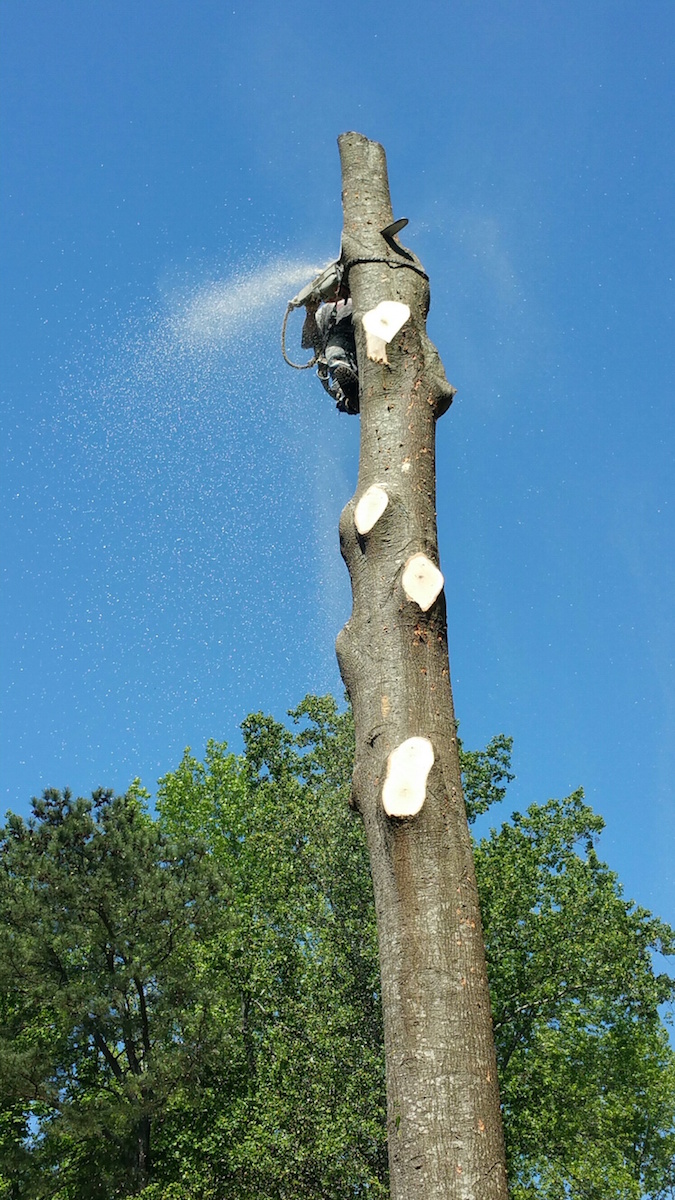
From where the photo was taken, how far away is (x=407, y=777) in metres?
2.87

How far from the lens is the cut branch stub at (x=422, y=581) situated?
3.17m

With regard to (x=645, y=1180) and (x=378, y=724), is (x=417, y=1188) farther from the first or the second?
(x=645, y=1180)

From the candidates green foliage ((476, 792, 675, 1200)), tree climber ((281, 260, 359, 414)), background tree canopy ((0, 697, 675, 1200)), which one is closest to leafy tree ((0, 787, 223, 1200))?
background tree canopy ((0, 697, 675, 1200))

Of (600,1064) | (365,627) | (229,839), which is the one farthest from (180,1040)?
(365,627)

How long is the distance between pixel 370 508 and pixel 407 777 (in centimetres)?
97

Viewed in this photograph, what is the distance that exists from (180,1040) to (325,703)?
353 inches

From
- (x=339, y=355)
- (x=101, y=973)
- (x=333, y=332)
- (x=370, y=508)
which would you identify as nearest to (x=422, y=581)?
(x=370, y=508)

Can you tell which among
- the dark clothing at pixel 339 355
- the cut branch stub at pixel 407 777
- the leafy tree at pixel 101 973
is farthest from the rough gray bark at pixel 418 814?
the leafy tree at pixel 101 973

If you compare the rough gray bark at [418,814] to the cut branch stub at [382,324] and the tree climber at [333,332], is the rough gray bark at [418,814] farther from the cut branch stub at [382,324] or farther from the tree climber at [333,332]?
the tree climber at [333,332]

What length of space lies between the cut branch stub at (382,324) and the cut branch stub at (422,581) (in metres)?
0.95

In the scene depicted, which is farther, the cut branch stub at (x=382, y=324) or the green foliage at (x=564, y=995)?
the green foliage at (x=564, y=995)

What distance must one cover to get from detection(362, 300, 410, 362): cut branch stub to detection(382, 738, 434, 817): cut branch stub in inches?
62.0

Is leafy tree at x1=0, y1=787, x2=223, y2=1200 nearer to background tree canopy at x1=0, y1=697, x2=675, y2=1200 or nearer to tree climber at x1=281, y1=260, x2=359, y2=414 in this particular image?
background tree canopy at x1=0, y1=697, x2=675, y2=1200

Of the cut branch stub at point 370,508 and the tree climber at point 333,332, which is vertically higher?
the tree climber at point 333,332
